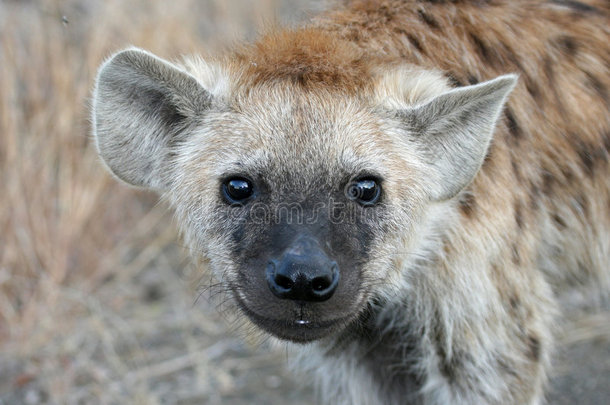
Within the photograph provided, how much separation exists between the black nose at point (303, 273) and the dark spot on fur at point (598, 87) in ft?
3.22

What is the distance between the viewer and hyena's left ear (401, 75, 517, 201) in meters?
1.76

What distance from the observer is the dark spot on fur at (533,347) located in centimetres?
196

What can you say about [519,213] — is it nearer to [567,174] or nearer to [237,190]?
[567,174]

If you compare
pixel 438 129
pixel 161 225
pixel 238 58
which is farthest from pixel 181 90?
pixel 161 225

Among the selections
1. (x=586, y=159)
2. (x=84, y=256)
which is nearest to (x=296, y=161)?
(x=586, y=159)

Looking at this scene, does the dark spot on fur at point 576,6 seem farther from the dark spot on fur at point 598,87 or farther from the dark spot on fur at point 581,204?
the dark spot on fur at point 581,204

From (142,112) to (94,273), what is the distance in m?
1.86

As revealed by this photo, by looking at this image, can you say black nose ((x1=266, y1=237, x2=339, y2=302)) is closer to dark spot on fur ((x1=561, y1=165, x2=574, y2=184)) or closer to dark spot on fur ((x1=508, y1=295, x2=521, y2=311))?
dark spot on fur ((x1=508, y1=295, x2=521, y2=311))

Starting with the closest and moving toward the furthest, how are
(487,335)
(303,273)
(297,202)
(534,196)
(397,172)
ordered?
(303,273), (297,202), (397,172), (487,335), (534,196)

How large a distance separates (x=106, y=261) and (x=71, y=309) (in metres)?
0.32

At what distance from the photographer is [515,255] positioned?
1.94 metres

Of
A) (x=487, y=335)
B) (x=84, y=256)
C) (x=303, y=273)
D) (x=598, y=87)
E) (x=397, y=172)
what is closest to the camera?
(x=303, y=273)

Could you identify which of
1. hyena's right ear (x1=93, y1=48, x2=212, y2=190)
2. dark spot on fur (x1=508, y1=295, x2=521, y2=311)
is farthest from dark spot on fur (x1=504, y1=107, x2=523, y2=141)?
hyena's right ear (x1=93, y1=48, x2=212, y2=190)

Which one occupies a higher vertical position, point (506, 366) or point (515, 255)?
point (515, 255)
